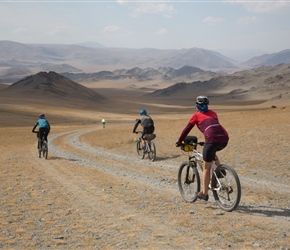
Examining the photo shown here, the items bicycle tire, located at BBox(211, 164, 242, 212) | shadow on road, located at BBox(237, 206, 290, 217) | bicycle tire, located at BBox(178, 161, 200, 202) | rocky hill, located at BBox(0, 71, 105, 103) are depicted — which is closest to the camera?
bicycle tire, located at BBox(211, 164, 242, 212)

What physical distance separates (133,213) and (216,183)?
203 cm

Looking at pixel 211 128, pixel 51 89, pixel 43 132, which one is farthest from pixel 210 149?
pixel 51 89

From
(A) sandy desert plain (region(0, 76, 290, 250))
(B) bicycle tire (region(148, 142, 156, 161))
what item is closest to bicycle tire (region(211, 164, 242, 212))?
(A) sandy desert plain (region(0, 76, 290, 250))

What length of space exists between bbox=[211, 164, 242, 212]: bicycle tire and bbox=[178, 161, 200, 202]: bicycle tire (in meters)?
0.61

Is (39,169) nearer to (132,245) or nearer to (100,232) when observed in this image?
(100,232)

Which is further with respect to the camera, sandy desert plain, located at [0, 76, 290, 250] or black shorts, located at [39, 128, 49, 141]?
black shorts, located at [39, 128, 49, 141]

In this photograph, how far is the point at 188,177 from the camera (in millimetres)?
8742

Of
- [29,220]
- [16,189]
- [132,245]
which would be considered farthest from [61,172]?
[132,245]

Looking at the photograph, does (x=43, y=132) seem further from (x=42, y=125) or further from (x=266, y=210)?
(x=266, y=210)

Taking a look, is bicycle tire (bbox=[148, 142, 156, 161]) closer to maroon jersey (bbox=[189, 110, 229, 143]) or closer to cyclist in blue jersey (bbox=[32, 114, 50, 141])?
cyclist in blue jersey (bbox=[32, 114, 50, 141])

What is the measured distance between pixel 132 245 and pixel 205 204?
2944 millimetres

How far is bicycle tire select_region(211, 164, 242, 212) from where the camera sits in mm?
7203

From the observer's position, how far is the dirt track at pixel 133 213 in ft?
19.9

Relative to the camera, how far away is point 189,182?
8.69 m
